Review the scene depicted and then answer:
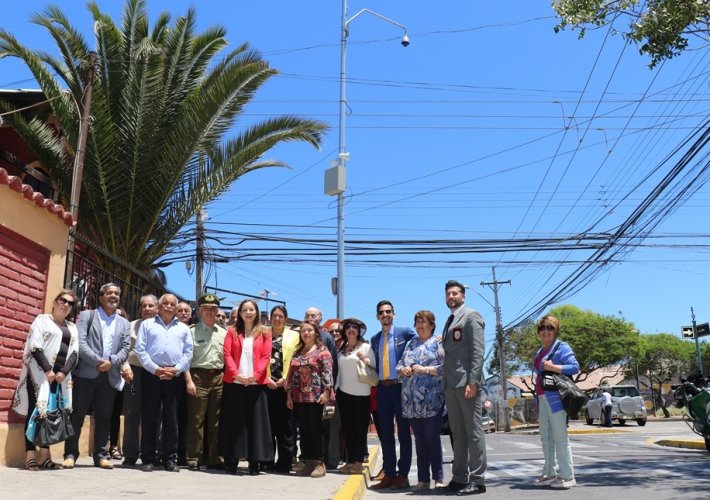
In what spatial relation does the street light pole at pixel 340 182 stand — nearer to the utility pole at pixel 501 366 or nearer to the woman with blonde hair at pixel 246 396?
the woman with blonde hair at pixel 246 396

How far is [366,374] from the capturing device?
774 centimetres

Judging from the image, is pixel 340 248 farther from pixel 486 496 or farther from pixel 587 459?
pixel 486 496

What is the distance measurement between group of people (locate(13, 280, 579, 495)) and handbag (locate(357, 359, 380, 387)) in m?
0.02

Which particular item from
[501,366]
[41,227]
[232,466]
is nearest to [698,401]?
[232,466]

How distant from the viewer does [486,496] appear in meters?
6.97

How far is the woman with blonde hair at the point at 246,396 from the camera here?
7473 mm

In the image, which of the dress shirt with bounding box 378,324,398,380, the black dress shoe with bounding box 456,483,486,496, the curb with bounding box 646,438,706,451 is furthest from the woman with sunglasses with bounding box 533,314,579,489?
the curb with bounding box 646,438,706,451

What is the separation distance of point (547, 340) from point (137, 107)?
7.80 m

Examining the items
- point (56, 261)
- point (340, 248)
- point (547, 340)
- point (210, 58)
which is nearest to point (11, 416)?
point (56, 261)

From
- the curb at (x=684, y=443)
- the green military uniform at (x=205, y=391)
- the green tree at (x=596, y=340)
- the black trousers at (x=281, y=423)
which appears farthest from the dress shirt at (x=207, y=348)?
the green tree at (x=596, y=340)

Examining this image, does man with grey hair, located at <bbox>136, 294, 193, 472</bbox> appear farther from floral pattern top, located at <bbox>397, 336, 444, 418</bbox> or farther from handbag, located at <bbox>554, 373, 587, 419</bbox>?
handbag, located at <bbox>554, 373, 587, 419</bbox>

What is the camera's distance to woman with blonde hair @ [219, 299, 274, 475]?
747 cm

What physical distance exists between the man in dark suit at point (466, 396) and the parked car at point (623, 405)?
28357mm

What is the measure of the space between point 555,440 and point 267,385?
3046 mm
